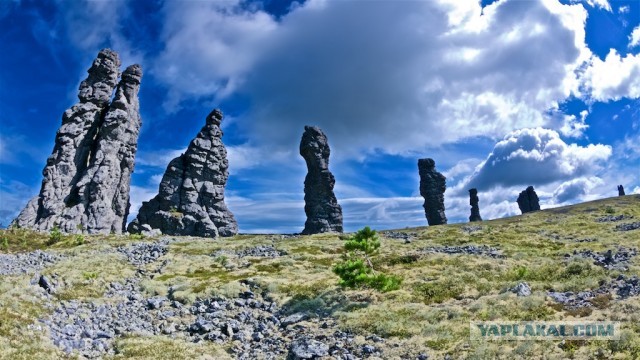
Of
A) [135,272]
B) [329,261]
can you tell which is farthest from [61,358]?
[329,261]

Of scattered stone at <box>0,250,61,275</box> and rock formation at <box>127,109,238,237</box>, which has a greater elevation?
rock formation at <box>127,109,238,237</box>

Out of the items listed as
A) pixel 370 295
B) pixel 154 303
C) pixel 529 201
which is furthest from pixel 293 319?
pixel 529 201

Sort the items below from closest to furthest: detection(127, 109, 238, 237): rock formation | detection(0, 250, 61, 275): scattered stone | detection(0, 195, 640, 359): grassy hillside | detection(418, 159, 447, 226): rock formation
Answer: detection(0, 195, 640, 359): grassy hillside
detection(0, 250, 61, 275): scattered stone
detection(127, 109, 238, 237): rock formation
detection(418, 159, 447, 226): rock formation

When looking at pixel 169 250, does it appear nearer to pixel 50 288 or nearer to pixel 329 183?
pixel 50 288

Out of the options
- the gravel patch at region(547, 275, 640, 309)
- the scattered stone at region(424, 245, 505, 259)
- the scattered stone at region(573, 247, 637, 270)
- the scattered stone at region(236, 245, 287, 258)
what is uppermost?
the scattered stone at region(236, 245, 287, 258)

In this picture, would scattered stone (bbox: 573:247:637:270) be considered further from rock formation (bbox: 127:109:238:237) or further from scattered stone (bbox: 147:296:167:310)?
rock formation (bbox: 127:109:238:237)

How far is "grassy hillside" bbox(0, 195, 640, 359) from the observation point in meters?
16.4

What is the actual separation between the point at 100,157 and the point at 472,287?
235ft

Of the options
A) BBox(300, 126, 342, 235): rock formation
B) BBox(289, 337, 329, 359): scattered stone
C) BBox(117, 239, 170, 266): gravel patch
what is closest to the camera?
BBox(289, 337, 329, 359): scattered stone

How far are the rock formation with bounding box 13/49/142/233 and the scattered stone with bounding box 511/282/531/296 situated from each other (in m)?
68.9

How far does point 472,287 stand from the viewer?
91.0ft

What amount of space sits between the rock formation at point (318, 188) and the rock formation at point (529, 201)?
96.1 meters

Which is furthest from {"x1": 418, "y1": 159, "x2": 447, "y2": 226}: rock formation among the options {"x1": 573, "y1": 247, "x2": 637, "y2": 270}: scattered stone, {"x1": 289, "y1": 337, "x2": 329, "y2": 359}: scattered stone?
{"x1": 289, "y1": 337, "x2": 329, "y2": 359}: scattered stone

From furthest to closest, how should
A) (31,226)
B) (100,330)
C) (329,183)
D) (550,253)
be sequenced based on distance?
1. (329,183)
2. (31,226)
3. (550,253)
4. (100,330)
